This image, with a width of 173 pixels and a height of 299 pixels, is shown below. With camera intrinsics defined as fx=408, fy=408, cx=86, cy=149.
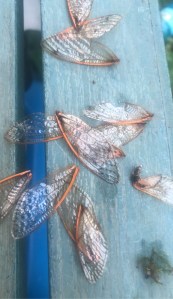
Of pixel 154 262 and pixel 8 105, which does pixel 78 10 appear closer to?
pixel 8 105

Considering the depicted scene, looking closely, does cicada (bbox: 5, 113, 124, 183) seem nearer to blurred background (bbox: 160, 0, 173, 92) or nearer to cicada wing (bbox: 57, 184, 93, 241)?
cicada wing (bbox: 57, 184, 93, 241)

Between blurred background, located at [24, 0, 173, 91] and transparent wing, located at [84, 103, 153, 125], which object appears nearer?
transparent wing, located at [84, 103, 153, 125]

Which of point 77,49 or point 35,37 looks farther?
point 35,37

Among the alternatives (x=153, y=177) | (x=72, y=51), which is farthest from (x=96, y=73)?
(x=153, y=177)

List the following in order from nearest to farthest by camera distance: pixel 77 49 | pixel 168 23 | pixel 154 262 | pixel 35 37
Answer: pixel 154 262
pixel 77 49
pixel 35 37
pixel 168 23

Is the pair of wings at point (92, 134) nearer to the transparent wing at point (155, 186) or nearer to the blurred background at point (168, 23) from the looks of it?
the transparent wing at point (155, 186)

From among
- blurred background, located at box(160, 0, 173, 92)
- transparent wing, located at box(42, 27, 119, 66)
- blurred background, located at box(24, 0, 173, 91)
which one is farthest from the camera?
blurred background, located at box(160, 0, 173, 92)

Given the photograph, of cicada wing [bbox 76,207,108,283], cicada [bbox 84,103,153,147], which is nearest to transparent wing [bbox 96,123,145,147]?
cicada [bbox 84,103,153,147]

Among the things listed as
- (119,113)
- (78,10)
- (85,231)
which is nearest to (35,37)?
(78,10)
